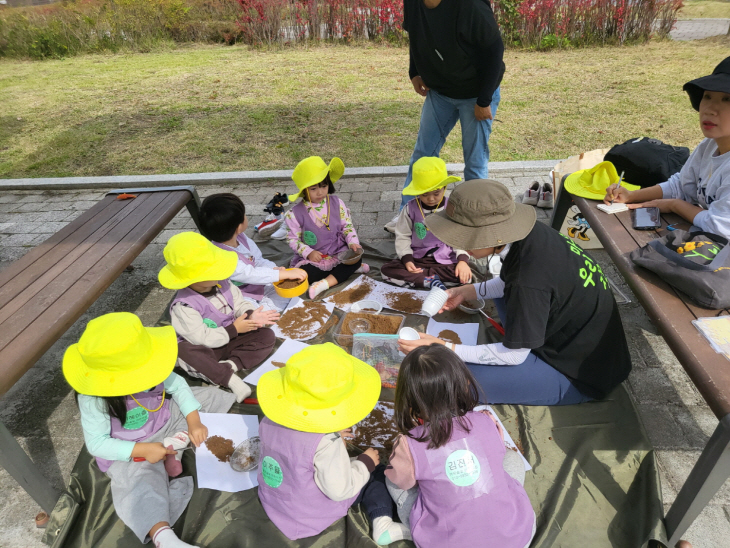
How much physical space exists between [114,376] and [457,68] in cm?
344

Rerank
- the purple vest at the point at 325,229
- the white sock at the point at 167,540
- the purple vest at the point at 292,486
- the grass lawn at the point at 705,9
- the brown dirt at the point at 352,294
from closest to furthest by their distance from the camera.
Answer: the purple vest at the point at 292,486 < the white sock at the point at 167,540 < the brown dirt at the point at 352,294 < the purple vest at the point at 325,229 < the grass lawn at the point at 705,9

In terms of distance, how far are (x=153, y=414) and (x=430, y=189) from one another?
2.34m

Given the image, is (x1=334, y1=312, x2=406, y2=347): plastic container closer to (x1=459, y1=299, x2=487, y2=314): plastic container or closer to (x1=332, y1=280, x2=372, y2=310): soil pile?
(x1=332, y1=280, x2=372, y2=310): soil pile

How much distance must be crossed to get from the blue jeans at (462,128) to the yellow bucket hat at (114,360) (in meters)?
3.06

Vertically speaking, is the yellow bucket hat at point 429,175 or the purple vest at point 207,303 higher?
the yellow bucket hat at point 429,175

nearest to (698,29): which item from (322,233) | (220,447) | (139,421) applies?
(322,233)

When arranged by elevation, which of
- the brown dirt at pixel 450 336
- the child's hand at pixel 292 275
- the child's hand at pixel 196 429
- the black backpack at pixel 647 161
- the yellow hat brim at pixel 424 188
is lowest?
the brown dirt at pixel 450 336

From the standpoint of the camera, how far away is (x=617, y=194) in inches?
124

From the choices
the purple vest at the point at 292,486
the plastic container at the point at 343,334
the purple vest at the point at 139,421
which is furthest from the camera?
the plastic container at the point at 343,334

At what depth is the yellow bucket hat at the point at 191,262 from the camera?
2.60 metres

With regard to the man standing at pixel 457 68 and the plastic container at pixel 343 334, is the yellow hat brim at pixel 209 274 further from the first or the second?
the man standing at pixel 457 68

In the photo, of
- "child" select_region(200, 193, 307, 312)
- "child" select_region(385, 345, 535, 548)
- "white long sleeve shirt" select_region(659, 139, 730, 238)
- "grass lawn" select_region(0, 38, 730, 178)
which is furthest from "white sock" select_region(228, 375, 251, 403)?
"grass lawn" select_region(0, 38, 730, 178)

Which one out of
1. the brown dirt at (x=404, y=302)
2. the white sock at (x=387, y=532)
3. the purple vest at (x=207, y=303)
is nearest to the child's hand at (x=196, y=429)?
the purple vest at (x=207, y=303)

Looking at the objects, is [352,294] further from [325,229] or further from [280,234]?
[280,234]
